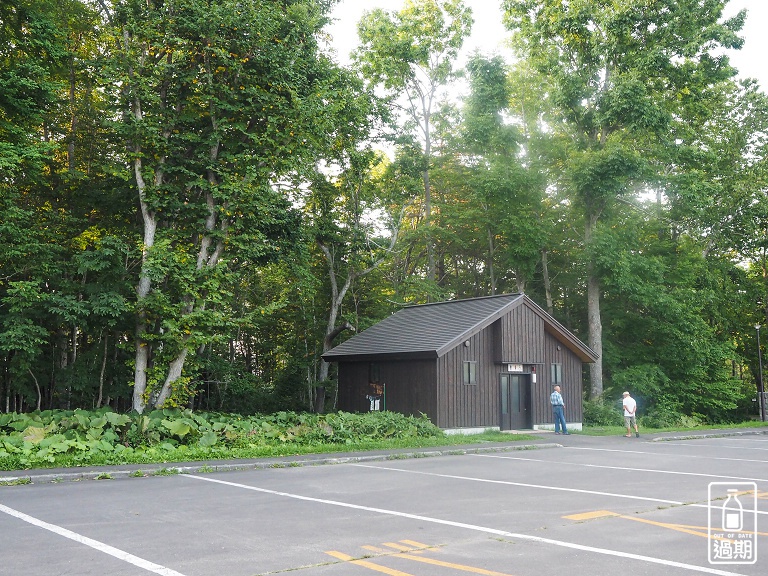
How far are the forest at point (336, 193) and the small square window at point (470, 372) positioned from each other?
25.2 feet

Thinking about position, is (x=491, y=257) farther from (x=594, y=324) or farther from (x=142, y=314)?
(x=142, y=314)

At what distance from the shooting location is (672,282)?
37.5 meters

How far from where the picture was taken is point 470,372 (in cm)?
2588

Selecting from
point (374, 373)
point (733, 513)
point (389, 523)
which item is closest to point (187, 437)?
point (389, 523)

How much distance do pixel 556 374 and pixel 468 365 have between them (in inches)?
204

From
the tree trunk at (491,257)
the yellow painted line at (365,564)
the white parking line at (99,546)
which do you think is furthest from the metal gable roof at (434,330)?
the yellow painted line at (365,564)

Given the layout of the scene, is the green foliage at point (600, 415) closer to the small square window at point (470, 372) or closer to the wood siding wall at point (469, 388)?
the wood siding wall at point (469, 388)

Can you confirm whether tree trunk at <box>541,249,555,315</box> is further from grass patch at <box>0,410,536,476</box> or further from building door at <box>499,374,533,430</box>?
grass patch at <box>0,410,536,476</box>

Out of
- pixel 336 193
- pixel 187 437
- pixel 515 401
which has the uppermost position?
pixel 336 193

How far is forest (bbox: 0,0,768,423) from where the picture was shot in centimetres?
2238

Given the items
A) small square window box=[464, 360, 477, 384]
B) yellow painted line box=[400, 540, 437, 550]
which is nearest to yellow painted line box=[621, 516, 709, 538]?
yellow painted line box=[400, 540, 437, 550]

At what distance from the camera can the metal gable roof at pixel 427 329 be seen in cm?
2508

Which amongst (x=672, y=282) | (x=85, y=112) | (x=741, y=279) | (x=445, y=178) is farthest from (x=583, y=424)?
(x=85, y=112)

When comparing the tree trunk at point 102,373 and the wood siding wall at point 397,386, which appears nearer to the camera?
the wood siding wall at point 397,386
